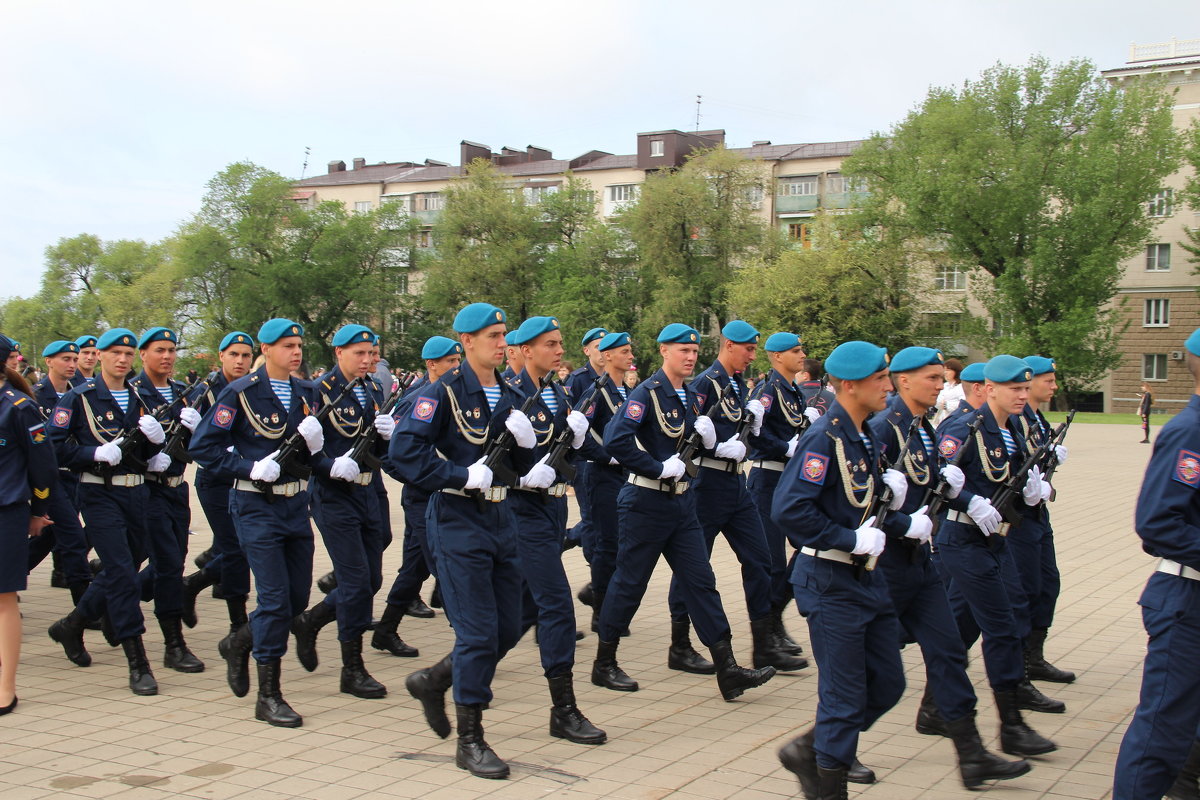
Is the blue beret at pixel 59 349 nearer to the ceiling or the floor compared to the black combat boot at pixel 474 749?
nearer to the ceiling

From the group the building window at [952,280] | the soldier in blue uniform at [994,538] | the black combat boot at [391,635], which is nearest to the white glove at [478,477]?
the soldier in blue uniform at [994,538]

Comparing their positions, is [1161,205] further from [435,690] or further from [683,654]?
[435,690]

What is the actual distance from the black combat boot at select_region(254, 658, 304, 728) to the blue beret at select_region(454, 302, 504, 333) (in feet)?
7.13

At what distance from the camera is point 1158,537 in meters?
4.09

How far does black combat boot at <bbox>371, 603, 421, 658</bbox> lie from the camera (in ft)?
25.3


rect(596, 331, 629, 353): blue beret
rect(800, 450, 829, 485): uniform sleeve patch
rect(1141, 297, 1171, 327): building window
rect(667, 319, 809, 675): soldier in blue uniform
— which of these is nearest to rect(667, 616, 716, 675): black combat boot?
rect(667, 319, 809, 675): soldier in blue uniform

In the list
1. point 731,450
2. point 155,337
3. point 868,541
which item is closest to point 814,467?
point 868,541

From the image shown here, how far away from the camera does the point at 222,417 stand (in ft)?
21.1

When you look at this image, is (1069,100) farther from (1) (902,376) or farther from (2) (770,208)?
(1) (902,376)

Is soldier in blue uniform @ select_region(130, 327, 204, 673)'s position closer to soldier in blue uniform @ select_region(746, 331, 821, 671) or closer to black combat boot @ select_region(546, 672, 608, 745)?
black combat boot @ select_region(546, 672, 608, 745)

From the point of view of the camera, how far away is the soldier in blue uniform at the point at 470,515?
5.36m

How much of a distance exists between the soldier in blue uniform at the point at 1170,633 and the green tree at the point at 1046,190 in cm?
4837

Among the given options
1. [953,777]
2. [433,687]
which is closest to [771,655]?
[953,777]

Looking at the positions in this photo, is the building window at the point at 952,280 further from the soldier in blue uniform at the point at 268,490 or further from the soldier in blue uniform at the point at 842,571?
the soldier in blue uniform at the point at 842,571
